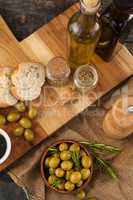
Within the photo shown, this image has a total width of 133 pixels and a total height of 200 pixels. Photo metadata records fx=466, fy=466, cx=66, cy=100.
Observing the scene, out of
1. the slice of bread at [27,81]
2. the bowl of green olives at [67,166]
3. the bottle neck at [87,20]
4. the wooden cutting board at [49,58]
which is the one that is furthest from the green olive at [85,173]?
the bottle neck at [87,20]

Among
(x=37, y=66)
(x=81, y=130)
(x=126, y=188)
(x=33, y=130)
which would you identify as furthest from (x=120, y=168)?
(x=37, y=66)

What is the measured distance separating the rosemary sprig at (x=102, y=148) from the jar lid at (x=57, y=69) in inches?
8.2

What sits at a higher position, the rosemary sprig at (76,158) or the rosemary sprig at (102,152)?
the rosemary sprig at (76,158)

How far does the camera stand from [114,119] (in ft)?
4.28

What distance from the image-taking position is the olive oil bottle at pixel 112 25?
1173 millimetres

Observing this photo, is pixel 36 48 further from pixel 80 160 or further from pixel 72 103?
pixel 80 160

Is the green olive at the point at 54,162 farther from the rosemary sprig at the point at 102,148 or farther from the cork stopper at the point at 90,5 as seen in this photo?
the cork stopper at the point at 90,5

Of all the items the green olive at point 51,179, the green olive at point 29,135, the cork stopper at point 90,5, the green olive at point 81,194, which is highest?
the cork stopper at point 90,5

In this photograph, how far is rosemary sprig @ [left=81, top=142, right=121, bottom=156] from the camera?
135 cm

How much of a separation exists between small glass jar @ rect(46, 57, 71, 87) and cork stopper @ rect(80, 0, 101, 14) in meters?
0.27

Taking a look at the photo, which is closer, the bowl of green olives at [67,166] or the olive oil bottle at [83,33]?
the olive oil bottle at [83,33]

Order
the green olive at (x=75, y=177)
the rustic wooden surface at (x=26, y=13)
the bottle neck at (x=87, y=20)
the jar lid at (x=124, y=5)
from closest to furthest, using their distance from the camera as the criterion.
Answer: the jar lid at (x=124, y=5) → the bottle neck at (x=87, y=20) → the green olive at (x=75, y=177) → the rustic wooden surface at (x=26, y=13)

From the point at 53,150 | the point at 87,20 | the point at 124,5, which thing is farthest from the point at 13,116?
the point at 124,5

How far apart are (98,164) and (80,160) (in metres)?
0.06
